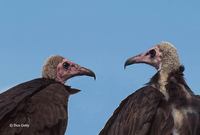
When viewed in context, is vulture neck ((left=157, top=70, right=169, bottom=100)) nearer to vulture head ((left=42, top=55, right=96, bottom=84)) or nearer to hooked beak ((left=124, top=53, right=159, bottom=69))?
hooked beak ((left=124, top=53, right=159, bottom=69))

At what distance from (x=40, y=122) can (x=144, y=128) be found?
1674 millimetres

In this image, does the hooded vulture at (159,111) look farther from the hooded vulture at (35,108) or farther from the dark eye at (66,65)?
the dark eye at (66,65)

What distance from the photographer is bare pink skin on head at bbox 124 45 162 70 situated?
564 inches

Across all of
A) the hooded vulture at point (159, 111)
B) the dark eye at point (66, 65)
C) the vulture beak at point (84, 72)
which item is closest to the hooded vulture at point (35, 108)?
the hooded vulture at point (159, 111)

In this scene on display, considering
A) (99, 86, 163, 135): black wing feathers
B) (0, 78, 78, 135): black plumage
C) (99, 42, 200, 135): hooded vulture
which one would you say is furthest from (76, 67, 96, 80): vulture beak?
(99, 86, 163, 135): black wing feathers

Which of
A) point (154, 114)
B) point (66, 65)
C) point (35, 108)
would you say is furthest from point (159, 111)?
point (66, 65)

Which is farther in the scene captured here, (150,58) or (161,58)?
(150,58)

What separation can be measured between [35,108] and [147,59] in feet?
8.07

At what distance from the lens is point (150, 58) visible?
14.5 metres

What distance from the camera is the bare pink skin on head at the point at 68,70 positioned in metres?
15.5

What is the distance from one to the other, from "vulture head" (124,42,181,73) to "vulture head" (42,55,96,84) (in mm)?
1057

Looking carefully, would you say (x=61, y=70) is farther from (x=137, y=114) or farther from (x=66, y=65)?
(x=137, y=114)

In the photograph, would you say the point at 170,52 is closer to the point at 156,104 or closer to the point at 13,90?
the point at 156,104

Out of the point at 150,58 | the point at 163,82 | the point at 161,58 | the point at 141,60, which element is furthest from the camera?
the point at 141,60
